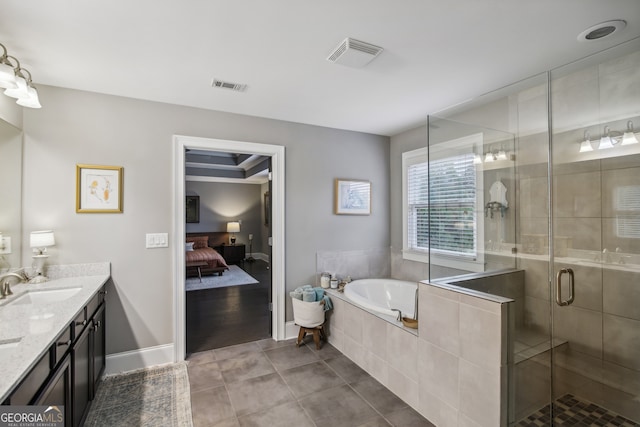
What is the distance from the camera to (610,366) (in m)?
2.05

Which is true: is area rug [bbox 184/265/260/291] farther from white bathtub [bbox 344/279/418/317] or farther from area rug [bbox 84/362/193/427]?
white bathtub [bbox 344/279/418/317]

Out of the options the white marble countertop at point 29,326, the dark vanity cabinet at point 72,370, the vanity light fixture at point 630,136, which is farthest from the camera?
the vanity light fixture at point 630,136

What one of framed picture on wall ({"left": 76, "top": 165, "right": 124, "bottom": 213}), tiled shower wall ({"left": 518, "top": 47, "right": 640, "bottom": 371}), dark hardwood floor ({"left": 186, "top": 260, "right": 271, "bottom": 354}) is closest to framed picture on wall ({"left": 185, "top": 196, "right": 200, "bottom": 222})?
dark hardwood floor ({"left": 186, "top": 260, "right": 271, "bottom": 354})

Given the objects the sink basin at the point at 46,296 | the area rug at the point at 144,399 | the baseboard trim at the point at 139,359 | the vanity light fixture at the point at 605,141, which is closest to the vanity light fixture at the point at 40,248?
the sink basin at the point at 46,296

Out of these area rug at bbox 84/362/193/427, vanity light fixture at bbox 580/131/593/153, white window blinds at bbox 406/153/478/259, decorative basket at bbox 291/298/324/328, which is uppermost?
vanity light fixture at bbox 580/131/593/153

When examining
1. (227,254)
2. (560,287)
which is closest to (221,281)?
(227,254)

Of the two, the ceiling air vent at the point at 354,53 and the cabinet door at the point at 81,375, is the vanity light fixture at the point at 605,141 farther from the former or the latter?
the cabinet door at the point at 81,375

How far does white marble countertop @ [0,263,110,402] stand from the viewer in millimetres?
1036

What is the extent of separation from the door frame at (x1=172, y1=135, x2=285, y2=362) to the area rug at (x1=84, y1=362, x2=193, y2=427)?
0.32 m

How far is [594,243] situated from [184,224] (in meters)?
3.33

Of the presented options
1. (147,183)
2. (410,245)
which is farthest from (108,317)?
(410,245)

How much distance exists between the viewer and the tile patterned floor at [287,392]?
2107 millimetres

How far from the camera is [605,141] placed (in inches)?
79.4

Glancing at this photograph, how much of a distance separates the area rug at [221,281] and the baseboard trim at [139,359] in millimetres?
2712
